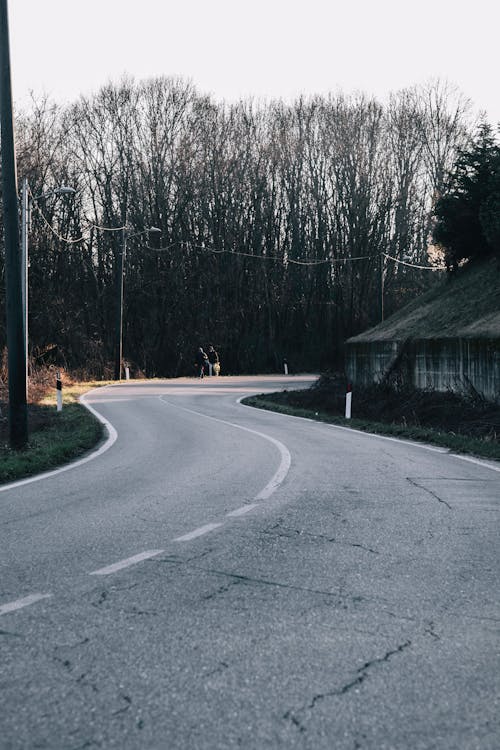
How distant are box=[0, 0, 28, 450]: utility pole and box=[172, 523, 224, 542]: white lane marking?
7757 mm

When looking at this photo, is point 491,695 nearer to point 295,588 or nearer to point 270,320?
point 295,588

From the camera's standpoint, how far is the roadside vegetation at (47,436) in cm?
1195

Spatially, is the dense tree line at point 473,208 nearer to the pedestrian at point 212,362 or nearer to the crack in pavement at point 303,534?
the pedestrian at point 212,362

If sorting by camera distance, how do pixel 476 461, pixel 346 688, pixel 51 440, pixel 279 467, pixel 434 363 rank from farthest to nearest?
1. pixel 434 363
2. pixel 51 440
3. pixel 476 461
4. pixel 279 467
5. pixel 346 688

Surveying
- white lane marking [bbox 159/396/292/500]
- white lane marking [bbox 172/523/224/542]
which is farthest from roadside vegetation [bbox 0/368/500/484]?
white lane marking [bbox 172/523/224/542]

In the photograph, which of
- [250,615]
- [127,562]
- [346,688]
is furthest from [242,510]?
[346,688]

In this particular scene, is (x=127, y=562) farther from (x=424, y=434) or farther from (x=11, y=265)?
(x=424, y=434)

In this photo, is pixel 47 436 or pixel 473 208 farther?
pixel 473 208

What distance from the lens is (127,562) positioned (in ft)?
19.6

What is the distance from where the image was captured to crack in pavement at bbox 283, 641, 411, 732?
3.31m

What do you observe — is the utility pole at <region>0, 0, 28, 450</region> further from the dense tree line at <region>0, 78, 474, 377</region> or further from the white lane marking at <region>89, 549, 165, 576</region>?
the dense tree line at <region>0, 78, 474, 377</region>

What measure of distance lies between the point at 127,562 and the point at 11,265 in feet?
30.2

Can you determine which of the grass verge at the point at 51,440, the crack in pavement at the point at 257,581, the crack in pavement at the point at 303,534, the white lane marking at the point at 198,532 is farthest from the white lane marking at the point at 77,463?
the crack in pavement at the point at 257,581

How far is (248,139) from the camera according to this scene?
2178 inches
